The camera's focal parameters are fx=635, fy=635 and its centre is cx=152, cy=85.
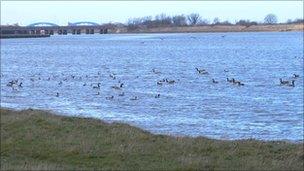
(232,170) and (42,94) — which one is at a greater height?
(232,170)

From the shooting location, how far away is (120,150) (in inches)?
603

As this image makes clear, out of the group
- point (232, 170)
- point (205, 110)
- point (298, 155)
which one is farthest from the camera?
point (205, 110)

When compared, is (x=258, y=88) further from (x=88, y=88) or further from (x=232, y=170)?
(x=232, y=170)

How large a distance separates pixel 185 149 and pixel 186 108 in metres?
15.2

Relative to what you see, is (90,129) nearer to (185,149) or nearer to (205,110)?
(185,149)

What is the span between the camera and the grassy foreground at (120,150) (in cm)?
1326

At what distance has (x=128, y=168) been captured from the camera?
12906 millimetres

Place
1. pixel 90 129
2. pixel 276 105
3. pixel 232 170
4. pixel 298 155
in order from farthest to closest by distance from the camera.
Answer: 1. pixel 276 105
2. pixel 90 129
3. pixel 298 155
4. pixel 232 170

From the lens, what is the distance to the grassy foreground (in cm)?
1326

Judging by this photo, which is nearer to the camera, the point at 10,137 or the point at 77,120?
the point at 10,137

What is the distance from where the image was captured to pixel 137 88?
42.9m

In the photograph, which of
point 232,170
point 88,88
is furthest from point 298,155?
point 88,88

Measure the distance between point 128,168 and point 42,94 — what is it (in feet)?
91.0

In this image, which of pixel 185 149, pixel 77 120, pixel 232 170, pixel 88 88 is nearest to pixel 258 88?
pixel 88 88
